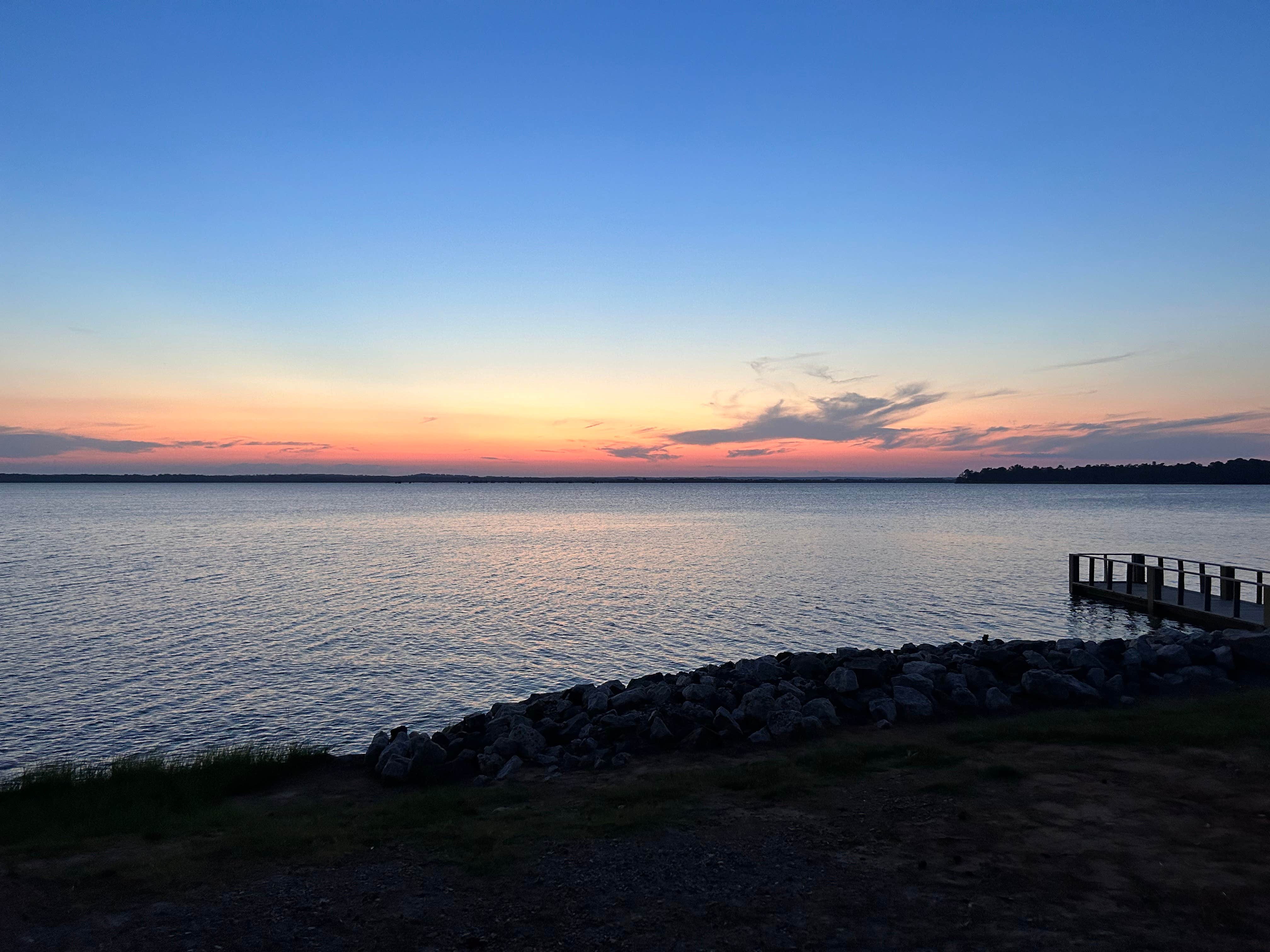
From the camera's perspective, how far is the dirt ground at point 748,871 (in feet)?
22.3

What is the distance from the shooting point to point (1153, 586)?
32.7m

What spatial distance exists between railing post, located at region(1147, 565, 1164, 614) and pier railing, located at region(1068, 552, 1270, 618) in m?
0.02

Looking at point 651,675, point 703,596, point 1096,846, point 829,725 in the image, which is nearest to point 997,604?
point 703,596

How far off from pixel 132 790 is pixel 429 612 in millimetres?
23336

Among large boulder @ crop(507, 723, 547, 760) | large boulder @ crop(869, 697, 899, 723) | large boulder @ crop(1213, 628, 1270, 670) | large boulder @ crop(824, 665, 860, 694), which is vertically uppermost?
large boulder @ crop(1213, 628, 1270, 670)

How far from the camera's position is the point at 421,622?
32719 mm

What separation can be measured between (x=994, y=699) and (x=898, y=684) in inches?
67.5

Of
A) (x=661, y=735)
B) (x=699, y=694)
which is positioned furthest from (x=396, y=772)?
(x=699, y=694)

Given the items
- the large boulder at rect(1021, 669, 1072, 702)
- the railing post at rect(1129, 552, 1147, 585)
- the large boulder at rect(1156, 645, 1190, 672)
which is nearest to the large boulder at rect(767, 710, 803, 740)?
the large boulder at rect(1021, 669, 1072, 702)

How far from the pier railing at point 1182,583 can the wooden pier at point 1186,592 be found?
39 millimetres

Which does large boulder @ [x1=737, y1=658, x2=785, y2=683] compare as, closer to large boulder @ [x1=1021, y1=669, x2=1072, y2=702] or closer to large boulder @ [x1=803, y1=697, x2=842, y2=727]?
large boulder @ [x1=803, y1=697, x2=842, y2=727]

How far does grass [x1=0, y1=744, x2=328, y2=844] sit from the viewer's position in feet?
34.1

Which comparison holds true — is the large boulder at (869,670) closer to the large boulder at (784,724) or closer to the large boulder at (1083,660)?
the large boulder at (784,724)

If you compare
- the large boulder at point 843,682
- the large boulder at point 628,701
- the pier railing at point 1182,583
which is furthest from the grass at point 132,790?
the pier railing at point 1182,583
